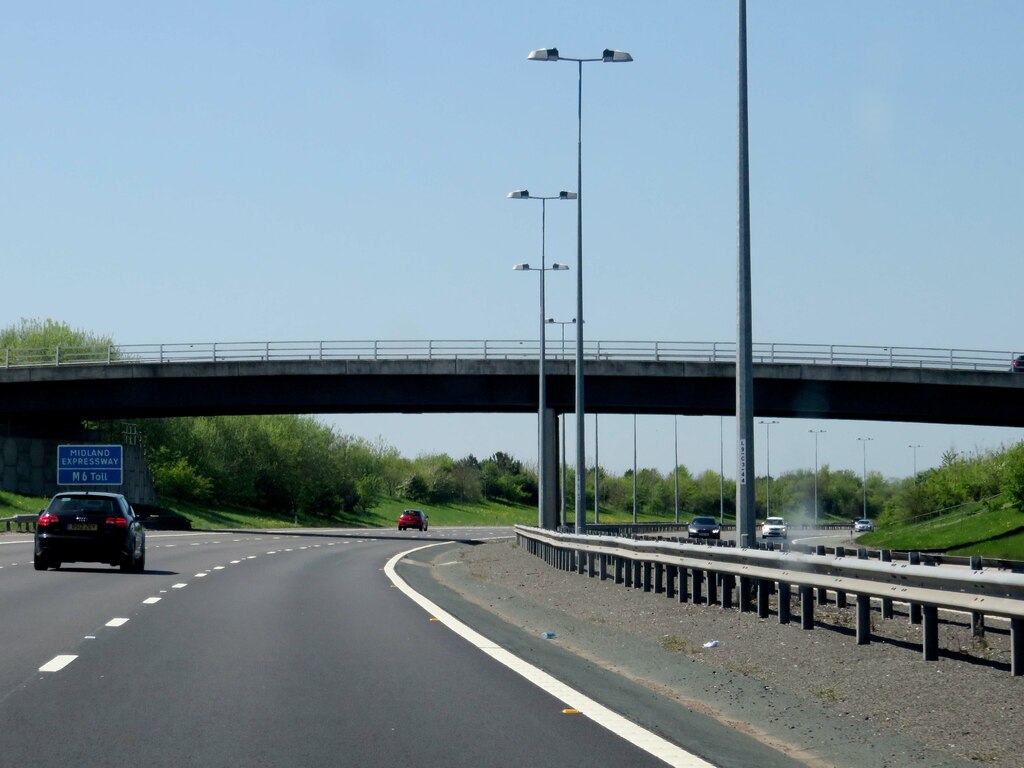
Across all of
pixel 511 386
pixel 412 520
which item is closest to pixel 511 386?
pixel 511 386

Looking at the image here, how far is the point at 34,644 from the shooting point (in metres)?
14.3

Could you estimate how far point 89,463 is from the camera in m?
63.2

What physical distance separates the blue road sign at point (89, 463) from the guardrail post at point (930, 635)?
53798mm

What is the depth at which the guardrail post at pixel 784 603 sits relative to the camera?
50.3ft

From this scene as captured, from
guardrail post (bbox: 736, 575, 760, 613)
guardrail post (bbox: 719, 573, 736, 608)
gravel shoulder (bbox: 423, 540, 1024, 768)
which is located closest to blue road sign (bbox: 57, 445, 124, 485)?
gravel shoulder (bbox: 423, 540, 1024, 768)

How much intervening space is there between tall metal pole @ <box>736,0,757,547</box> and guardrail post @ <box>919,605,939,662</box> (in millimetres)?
7280

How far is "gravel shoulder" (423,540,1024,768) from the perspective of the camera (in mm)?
8805

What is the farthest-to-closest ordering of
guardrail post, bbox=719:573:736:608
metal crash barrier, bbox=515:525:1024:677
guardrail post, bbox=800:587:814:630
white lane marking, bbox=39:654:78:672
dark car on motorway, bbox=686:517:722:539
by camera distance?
dark car on motorway, bbox=686:517:722:539
guardrail post, bbox=719:573:736:608
guardrail post, bbox=800:587:814:630
white lane marking, bbox=39:654:78:672
metal crash barrier, bbox=515:525:1024:677

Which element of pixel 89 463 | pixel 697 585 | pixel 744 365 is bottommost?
pixel 697 585

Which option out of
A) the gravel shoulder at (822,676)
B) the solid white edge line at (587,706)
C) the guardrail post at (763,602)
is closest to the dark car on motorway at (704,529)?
the gravel shoulder at (822,676)

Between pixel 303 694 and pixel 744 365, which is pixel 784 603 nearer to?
pixel 744 365

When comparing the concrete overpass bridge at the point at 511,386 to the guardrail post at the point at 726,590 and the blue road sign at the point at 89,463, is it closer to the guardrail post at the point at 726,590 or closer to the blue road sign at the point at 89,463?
the blue road sign at the point at 89,463

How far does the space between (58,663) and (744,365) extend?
398 inches

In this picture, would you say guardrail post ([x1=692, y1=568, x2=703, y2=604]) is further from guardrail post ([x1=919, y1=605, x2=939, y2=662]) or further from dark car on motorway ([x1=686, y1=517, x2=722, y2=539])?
dark car on motorway ([x1=686, y1=517, x2=722, y2=539])
